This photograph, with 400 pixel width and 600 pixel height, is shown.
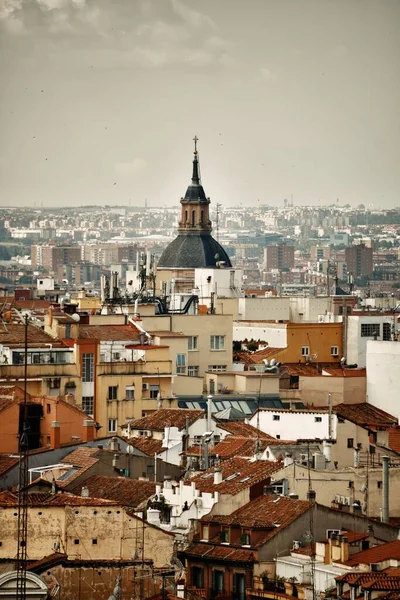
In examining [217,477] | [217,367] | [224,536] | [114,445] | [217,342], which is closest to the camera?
[224,536]

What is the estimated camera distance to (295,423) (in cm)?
3372

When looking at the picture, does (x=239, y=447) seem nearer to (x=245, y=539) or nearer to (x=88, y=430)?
(x=88, y=430)

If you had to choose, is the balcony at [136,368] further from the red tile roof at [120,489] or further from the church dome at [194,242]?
the church dome at [194,242]

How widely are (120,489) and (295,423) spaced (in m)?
6.38

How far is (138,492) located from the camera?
27562mm

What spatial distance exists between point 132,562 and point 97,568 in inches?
13.0

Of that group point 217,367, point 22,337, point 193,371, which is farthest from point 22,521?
point 217,367

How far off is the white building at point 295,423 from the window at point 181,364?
5571 millimetres

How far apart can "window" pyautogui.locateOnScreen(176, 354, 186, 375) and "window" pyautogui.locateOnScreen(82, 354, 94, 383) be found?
3.93 m

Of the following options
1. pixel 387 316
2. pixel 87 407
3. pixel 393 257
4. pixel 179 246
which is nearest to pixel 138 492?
pixel 87 407

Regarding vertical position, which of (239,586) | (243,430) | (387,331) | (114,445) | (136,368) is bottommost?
(239,586)

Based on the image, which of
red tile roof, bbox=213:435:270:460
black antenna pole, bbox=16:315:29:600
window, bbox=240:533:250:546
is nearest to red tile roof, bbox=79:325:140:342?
red tile roof, bbox=213:435:270:460

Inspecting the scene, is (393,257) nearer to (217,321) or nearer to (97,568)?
(217,321)

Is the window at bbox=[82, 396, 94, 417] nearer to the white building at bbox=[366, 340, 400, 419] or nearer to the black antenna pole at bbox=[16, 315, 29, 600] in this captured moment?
the white building at bbox=[366, 340, 400, 419]
